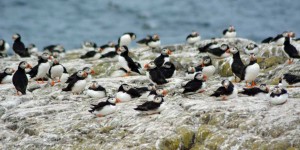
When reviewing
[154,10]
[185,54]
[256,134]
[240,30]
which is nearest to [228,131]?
[256,134]

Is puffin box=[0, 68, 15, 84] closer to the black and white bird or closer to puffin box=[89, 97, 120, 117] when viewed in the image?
puffin box=[89, 97, 120, 117]

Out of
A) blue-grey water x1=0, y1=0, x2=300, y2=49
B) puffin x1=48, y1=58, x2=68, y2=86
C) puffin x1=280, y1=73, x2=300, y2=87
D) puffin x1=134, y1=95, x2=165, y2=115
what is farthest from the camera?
blue-grey water x1=0, y1=0, x2=300, y2=49

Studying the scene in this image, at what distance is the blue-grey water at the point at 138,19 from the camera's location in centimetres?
6003

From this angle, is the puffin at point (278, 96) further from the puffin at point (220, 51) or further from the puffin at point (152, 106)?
the puffin at point (220, 51)

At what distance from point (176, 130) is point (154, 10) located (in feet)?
194

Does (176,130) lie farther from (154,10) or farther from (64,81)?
(154,10)

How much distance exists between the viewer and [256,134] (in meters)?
14.2

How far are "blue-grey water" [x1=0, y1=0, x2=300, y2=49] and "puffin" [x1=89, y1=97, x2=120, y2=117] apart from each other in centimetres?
4068

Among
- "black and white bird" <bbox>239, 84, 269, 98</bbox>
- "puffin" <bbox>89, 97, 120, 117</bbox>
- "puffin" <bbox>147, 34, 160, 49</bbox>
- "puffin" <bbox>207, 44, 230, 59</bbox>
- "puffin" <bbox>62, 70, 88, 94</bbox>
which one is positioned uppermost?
"puffin" <bbox>147, 34, 160, 49</bbox>

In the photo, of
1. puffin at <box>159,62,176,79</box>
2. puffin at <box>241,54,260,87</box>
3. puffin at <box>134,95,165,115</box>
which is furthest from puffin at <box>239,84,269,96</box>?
puffin at <box>159,62,176,79</box>

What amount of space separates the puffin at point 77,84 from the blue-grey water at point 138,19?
37.9 metres

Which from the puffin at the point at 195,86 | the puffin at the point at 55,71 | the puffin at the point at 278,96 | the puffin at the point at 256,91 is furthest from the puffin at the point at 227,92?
the puffin at the point at 55,71

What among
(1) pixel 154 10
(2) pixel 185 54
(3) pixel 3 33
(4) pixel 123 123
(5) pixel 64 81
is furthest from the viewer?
(1) pixel 154 10

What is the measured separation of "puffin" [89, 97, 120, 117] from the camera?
52.1 ft
